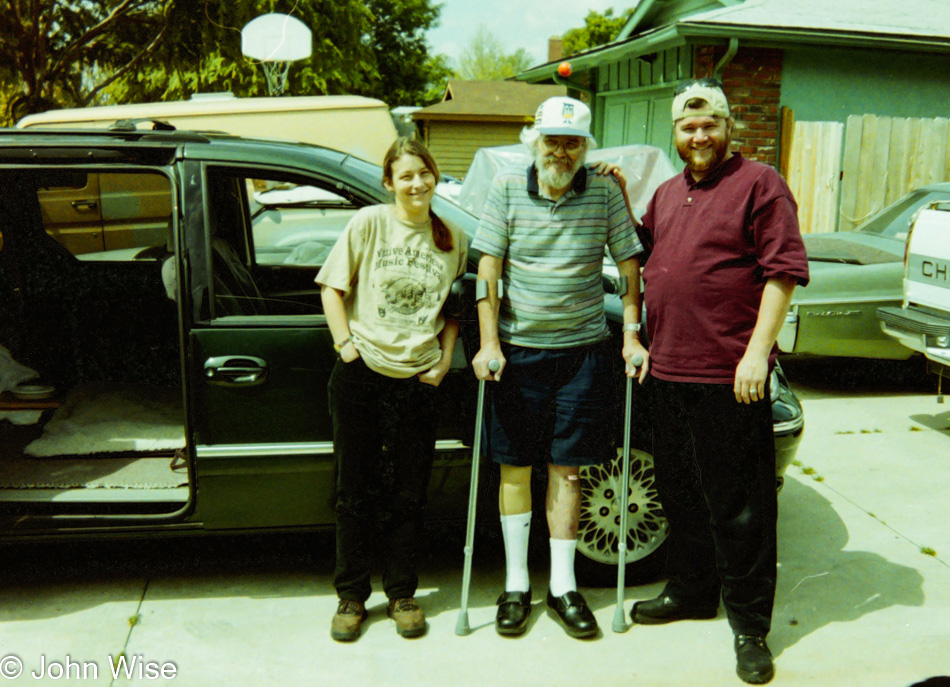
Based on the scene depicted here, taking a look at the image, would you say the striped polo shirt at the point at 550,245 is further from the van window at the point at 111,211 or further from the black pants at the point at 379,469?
the van window at the point at 111,211

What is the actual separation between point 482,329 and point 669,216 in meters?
0.80

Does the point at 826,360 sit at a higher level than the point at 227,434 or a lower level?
lower

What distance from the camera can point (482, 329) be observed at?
3430mm

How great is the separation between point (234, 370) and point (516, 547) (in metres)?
1.30

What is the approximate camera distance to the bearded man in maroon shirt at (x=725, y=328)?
314 centimetres

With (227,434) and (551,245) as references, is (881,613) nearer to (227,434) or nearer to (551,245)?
(551,245)

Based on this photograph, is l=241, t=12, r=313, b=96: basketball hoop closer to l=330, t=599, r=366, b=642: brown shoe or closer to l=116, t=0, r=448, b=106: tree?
l=116, t=0, r=448, b=106: tree

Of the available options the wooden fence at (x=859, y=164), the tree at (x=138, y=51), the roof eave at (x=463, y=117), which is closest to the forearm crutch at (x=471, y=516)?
Result: the wooden fence at (x=859, y=164)

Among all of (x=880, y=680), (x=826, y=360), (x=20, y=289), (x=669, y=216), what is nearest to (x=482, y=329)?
(x=669, y=216)

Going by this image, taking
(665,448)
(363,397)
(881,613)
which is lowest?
(881,613)

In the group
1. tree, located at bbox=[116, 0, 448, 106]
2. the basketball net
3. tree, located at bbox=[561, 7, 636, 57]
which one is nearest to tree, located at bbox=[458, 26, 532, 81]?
tree, located at bbox=[561, 7, 636, 57]

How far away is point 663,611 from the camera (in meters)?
3.66

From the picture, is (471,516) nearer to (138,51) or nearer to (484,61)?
(138,51)

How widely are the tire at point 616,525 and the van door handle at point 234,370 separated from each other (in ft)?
4.57
